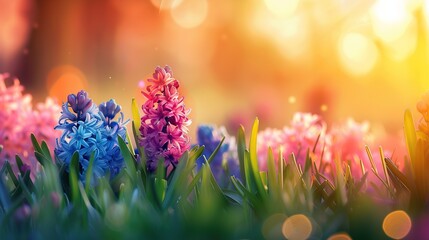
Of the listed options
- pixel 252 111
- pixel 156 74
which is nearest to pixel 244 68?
pixel 252 111

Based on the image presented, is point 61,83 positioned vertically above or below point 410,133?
above

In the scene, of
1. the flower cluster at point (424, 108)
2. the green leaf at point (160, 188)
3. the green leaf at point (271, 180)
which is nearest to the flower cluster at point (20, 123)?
the green leaf at point (160, 188)

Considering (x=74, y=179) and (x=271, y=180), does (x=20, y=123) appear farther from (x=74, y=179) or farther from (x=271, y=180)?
(x=271, y=180)

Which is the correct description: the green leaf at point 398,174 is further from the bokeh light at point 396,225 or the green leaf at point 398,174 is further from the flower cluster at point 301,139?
the flower cluster at point 301,139

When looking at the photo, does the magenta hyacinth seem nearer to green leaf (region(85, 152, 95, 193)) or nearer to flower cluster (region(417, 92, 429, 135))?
green leaf (region(85, 152, 95, 193))

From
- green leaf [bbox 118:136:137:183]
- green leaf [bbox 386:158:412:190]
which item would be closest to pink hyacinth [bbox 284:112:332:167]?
green leaf [bbox 386:158:412:190]

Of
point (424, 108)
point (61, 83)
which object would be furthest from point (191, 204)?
point (61, 83)
